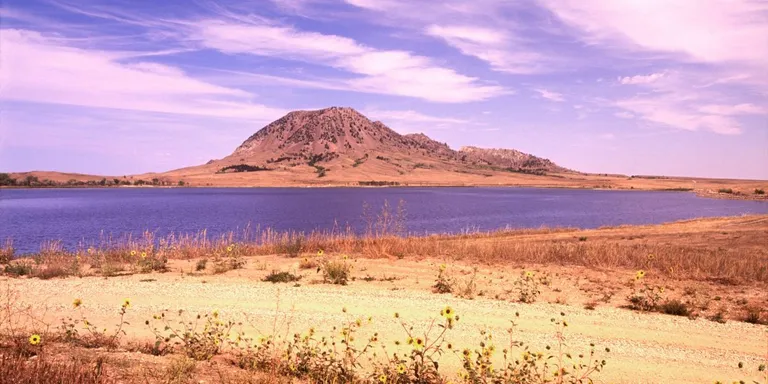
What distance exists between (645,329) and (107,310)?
10688 millimetres

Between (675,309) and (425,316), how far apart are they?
5.54m

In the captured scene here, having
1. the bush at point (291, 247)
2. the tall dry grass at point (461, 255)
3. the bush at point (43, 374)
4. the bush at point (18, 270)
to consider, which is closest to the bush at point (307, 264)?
the tall dry grass at point (461, 255)

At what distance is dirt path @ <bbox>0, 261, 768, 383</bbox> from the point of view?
26.8ft

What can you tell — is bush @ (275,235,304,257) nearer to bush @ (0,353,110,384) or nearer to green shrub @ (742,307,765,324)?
bush @ (0,353,110,384)

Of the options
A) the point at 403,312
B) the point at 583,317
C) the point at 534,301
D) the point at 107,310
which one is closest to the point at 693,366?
the point at 583,317

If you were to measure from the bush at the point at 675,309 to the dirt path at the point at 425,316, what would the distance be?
0.42 meters

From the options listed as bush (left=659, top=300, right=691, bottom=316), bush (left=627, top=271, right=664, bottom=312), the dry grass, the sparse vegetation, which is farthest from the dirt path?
the sparse vegetation

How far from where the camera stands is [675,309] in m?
11.1

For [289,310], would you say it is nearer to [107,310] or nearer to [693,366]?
[107,310]

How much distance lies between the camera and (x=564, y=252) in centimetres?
1884

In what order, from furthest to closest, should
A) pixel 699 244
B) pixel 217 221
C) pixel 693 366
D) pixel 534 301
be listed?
pixel 217 221 → pixel 699 244 → pixel 534 301 → pixel 693 366

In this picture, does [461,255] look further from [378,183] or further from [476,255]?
[378,183]

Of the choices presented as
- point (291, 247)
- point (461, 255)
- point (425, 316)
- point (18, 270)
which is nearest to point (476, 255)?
point (461, 255)

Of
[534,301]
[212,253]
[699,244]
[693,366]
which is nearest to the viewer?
[693,366]
